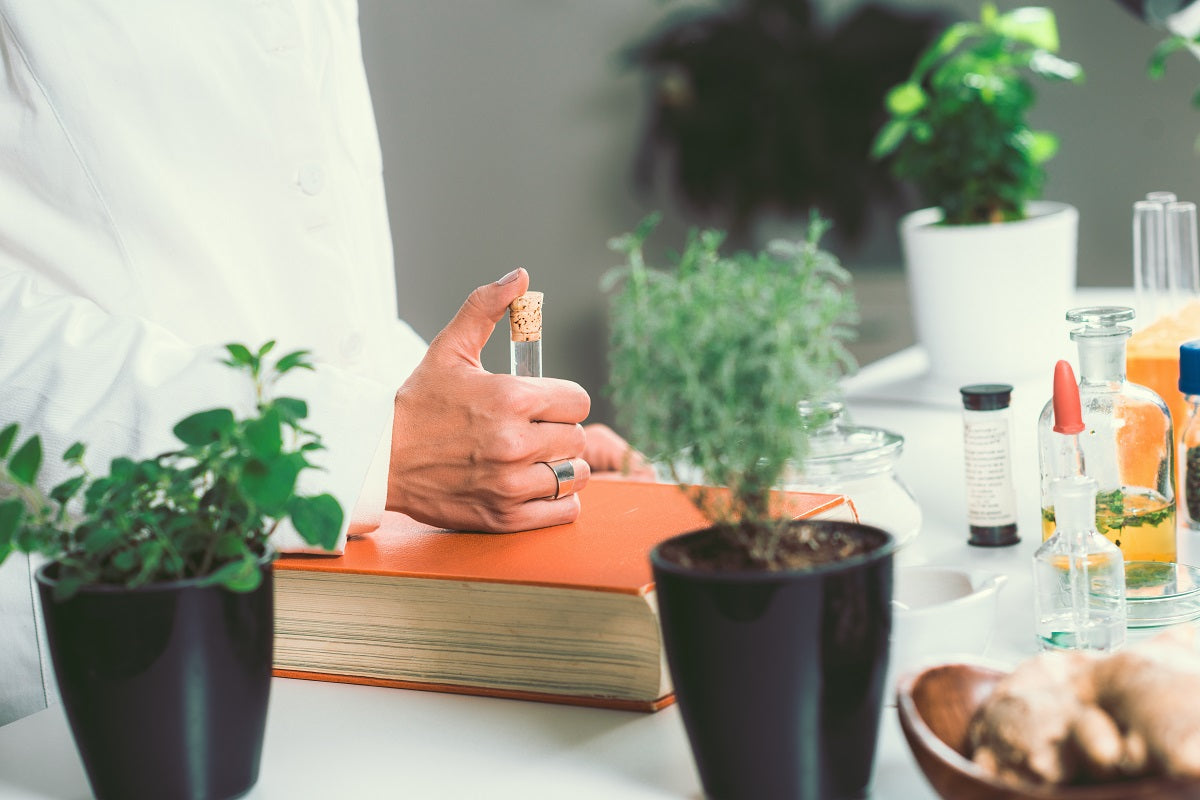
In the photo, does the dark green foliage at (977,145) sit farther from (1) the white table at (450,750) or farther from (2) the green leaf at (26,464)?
(2) the green leaf at (26,464)

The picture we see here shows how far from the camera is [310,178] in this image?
3.59 feet

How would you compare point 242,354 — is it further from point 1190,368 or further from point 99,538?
point 1190,368

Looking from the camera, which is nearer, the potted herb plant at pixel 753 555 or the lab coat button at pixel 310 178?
the potted herb plant at pixel 753 555

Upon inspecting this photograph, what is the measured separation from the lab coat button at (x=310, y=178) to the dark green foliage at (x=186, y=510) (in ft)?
1.92

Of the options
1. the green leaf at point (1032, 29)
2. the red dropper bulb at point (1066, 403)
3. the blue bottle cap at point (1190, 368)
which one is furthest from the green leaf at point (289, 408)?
the green leaf at point (1032, 29)

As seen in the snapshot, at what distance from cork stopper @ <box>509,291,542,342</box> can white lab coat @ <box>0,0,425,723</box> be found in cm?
10

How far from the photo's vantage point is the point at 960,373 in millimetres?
1596

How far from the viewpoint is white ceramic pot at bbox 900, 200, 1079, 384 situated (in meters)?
1.53

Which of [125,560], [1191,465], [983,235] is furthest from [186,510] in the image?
[983,235]

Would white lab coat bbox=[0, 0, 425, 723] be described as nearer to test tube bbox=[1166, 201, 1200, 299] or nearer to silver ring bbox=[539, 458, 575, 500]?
silver ring bbox=[539, 458, 575, 500]

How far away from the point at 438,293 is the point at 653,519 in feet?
8.02

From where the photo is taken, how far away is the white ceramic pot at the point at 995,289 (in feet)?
5.02

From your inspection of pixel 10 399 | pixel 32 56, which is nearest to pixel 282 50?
pixel 32 56

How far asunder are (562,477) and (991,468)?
372mm
